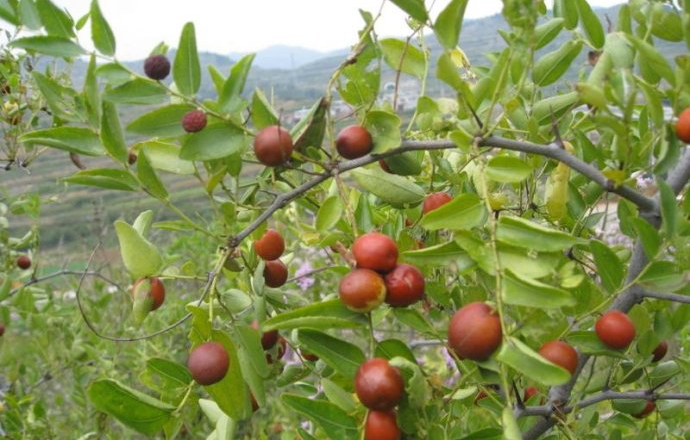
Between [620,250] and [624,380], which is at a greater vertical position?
[620,250]

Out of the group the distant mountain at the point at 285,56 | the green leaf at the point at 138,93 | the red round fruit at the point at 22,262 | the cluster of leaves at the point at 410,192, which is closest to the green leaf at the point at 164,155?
the cluster of leaves at the point at 410,192

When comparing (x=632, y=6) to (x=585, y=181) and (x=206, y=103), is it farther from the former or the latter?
(x=206, y=103)

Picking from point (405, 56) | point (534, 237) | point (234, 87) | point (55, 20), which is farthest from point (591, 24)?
point (55, 20)

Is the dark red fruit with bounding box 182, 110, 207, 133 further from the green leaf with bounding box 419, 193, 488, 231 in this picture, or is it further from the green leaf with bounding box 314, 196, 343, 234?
the green leaf with bounding box 419, 193, 488, 231

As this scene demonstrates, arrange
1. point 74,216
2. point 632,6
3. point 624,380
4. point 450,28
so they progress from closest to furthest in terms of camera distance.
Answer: point 450,28, point 632,6, point 624,380, point 74,216

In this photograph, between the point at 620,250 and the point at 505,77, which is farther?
the point at 620,250

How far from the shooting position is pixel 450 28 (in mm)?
931

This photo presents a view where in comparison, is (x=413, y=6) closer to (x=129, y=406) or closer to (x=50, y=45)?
(x=50, y=45)

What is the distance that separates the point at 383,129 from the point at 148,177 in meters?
0.35

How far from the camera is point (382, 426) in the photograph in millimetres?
837

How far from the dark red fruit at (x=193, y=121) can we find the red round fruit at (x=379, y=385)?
39 cm

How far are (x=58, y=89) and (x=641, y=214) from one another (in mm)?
940

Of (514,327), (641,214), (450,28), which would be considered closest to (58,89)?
(450,28)

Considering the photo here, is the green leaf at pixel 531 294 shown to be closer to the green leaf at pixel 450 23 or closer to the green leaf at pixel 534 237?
the green leaf at pixel 534 237
